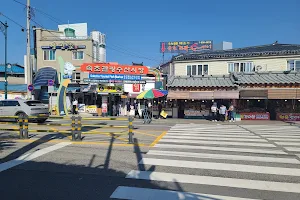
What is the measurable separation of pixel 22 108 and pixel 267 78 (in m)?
19.4

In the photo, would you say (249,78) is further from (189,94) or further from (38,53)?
(38,53)

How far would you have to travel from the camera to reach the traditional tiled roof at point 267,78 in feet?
64.2

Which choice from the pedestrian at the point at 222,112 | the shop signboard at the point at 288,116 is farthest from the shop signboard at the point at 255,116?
the pedestrian at the point at 222,112

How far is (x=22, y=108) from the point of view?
51.6 ft

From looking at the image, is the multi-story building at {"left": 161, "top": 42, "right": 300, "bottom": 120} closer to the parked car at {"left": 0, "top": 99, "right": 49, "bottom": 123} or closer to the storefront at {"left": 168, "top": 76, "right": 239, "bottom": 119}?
the storefront at {"left": 168, "top": 76, "right": 239, "bottom": 119}

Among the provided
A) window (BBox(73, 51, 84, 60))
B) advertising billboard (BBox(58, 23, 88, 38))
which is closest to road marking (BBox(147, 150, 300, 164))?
window (BBox(73, 51, 84, 60))

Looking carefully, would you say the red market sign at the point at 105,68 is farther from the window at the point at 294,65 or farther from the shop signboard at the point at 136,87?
the window at the point at 294,65

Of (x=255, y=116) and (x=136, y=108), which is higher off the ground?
(x=136, y=108)

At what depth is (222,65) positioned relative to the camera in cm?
2447

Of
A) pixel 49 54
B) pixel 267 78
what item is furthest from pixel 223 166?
pixel 49 54

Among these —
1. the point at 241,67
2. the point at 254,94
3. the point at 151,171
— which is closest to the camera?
the point at 151,171

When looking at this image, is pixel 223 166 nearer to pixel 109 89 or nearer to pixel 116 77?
pixel 116 77

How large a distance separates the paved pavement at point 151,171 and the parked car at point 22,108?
709 centimetres

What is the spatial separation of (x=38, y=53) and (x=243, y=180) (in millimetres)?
31069
